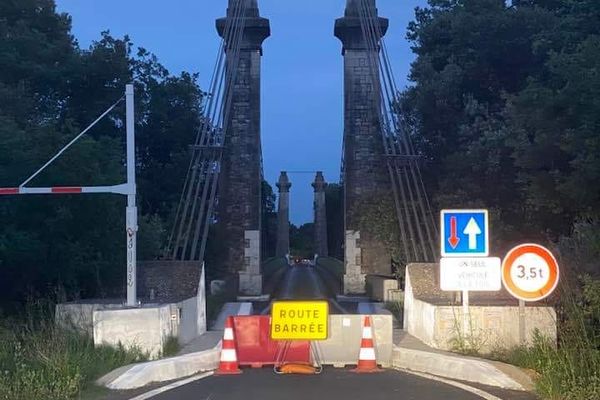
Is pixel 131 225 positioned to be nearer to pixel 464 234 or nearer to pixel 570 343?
pixel 464 234

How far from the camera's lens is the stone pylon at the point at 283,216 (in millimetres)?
117375

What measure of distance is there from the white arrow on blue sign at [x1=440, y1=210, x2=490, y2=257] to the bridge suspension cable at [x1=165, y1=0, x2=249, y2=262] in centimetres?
1640

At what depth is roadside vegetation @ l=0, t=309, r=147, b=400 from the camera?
11.2 metres

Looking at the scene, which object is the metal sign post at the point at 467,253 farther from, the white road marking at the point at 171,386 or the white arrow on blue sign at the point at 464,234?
the white road marking at the point at 171,386

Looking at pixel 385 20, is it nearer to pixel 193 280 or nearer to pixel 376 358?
pixel 193 280

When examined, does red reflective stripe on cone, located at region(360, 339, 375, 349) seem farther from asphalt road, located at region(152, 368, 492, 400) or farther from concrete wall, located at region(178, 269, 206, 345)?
concrete wall, located at region(178, 269, 206, 345)

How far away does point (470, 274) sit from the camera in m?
14.3

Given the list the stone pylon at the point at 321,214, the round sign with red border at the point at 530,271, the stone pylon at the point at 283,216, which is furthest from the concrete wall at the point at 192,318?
the stone pylon at the point at 283,216

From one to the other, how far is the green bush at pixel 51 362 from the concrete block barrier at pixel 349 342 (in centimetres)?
288

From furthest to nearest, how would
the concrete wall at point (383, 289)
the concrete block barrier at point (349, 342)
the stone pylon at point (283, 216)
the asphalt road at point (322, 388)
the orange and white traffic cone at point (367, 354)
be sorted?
the stone pylon at point (283, 216) < the concrete wall at point (383, 289) < the concrete block barrier at point (349, 342) < the orange and white traffic cone at point (367, 354) < the asphalt road at point (322, 388)

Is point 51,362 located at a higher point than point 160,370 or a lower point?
higher

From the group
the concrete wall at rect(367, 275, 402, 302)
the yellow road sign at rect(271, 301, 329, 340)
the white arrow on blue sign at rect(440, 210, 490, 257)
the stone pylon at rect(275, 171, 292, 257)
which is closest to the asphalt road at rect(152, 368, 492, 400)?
the yellow road sign at rect(271, 301, 329, 340)

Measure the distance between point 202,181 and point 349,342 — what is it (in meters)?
25.7

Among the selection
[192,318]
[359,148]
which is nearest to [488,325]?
[192,318]
